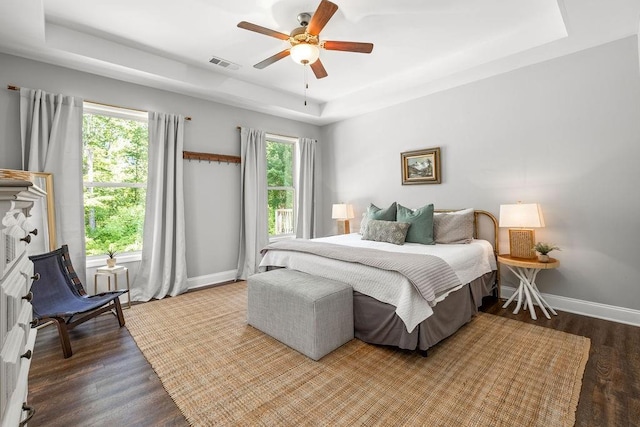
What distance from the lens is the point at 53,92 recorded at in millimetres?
3127

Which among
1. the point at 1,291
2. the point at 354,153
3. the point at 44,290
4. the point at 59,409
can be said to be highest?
the point at 354,153

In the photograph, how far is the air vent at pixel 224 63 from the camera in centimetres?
353

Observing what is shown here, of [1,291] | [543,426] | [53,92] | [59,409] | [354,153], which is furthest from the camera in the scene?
[354,153]

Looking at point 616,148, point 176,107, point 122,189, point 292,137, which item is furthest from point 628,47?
point 122,189

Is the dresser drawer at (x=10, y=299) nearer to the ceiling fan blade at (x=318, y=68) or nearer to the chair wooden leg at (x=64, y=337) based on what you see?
the chair wooden leg at (x=64, y=337)

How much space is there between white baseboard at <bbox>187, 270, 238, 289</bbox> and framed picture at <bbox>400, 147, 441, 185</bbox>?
2964 mm

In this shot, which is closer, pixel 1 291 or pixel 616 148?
pixel 1 291

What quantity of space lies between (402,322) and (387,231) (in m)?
1.51

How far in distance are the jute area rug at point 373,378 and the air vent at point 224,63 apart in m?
2.99

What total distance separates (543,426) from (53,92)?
4892mm

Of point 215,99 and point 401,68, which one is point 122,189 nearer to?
point 215,99

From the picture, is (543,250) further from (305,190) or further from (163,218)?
(163,218)

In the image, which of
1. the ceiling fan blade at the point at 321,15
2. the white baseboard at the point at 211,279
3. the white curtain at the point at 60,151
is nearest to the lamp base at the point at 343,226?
the white baseboard at the point at 211,279

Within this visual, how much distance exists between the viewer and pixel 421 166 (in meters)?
4.24
